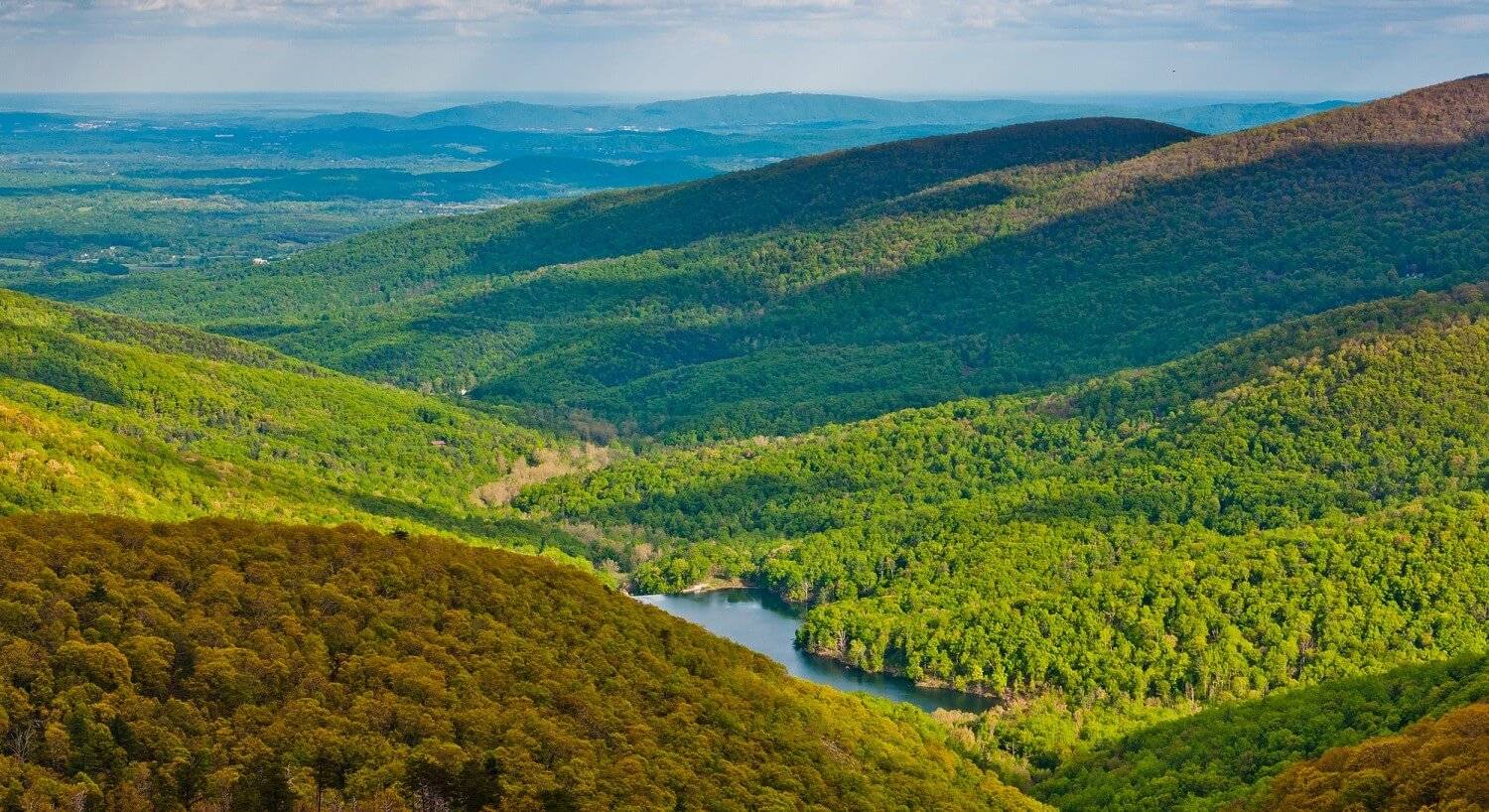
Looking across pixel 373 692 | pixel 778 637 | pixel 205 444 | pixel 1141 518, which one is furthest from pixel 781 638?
pixel 373 692

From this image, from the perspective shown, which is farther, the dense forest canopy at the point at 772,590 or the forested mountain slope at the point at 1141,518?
the forested mountain slope at the point at 1141,518

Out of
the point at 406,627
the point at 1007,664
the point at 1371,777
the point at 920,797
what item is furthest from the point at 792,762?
the point at 1007,664

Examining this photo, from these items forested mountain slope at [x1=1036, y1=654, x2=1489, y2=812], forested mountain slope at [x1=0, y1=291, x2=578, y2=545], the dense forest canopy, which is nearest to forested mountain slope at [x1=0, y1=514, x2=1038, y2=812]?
the dense forest canopy

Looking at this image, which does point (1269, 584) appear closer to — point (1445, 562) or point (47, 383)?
point (1445, 562)

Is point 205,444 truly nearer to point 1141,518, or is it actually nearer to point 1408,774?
point 1141,518

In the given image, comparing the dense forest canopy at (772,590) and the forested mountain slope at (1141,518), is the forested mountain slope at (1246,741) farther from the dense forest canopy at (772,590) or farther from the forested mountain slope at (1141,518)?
the forested mountain slope at (1141,518)

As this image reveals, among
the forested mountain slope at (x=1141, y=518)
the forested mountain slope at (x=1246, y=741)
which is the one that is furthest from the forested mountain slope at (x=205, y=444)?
the forested mountain slope at (x=1246, y=741)
